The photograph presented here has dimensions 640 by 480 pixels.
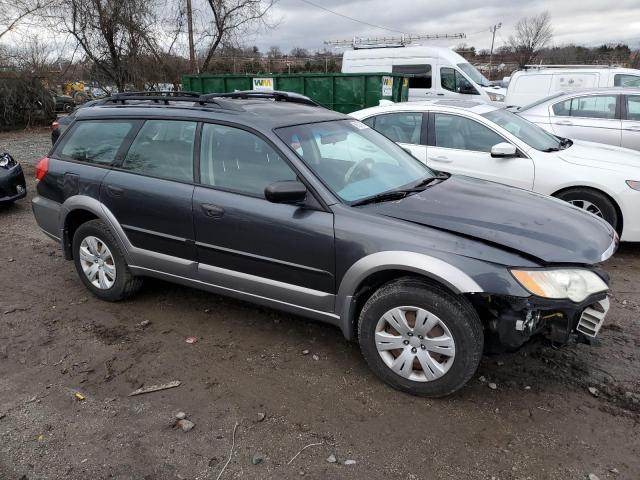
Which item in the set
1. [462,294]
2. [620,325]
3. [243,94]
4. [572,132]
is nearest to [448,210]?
[462,294]

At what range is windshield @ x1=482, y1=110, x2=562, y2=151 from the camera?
565 centimetres

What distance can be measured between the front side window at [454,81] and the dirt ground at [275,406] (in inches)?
408

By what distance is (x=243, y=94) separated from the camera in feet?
14.5

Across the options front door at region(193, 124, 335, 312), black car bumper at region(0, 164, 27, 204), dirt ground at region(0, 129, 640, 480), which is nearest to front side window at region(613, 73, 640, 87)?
dirt ground at region(0, 129, 640, 480)

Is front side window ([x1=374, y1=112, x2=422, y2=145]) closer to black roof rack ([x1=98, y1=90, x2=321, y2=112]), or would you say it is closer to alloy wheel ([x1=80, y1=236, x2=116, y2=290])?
black roof rack ([x1=98, y1=90, x2=321, y2=112])

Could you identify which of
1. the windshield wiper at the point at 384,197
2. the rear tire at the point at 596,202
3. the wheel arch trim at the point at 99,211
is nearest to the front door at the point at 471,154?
the rear tire at the point at 596,202

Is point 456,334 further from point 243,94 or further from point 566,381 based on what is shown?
point 243,94

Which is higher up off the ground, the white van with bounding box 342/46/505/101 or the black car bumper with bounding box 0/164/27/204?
the white van with bounding box 342/46/505/101

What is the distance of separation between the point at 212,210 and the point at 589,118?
6819 millimetres

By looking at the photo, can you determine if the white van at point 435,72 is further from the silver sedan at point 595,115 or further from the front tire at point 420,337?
the front tire at point 420,337

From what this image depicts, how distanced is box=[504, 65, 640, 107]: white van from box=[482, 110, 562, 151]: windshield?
4.98 meters

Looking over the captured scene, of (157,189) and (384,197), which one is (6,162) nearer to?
(157,189)

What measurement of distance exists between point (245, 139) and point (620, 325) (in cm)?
310

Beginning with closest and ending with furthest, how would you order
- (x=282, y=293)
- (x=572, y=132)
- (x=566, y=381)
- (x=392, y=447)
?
(x=392, y=447) → (x=566, y=381) → (x=282, y=293) → (x=572, y=132)
